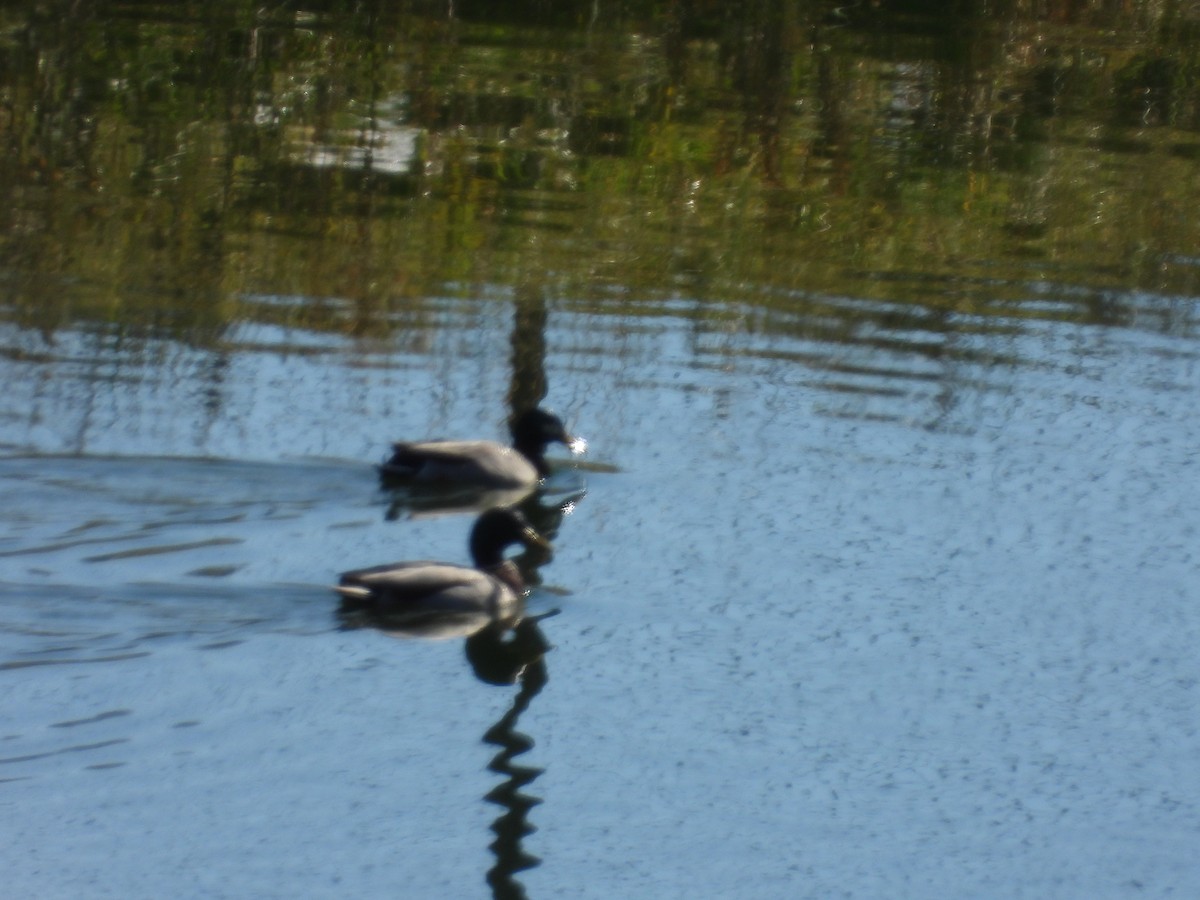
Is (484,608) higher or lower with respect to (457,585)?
lower

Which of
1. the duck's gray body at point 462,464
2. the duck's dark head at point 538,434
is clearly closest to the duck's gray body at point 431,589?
the duck's gray body at point 462,464

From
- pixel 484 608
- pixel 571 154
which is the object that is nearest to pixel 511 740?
pixel 484 608

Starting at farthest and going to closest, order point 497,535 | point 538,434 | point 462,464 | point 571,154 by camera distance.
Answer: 1. point 571,154
2. point 538,434
3. point 462,464
4. point 497,535

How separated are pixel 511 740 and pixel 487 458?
10.8 ft

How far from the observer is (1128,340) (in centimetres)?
1371

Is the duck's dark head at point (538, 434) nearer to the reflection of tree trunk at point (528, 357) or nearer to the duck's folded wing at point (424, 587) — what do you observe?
the reflection of tree trunk at point (528, 357)

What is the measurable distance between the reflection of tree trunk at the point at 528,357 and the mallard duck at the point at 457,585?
67.3 inches

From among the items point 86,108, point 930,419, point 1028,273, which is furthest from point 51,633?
point 86,108

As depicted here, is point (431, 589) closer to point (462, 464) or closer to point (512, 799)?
point (462, 464)

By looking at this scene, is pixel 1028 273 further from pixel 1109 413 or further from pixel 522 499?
pixel 522 499

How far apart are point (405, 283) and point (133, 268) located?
5.69 ft

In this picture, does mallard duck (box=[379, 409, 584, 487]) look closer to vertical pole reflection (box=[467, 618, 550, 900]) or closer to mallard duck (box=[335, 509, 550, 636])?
mallard duck (box=[335, 509, 550, 636])

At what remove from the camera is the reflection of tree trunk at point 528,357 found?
12281mm

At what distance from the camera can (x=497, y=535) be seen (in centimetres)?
1005
